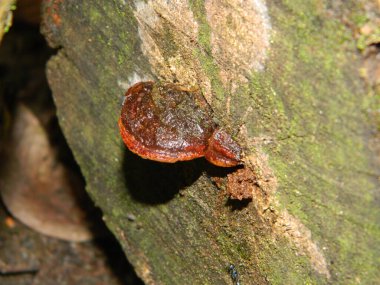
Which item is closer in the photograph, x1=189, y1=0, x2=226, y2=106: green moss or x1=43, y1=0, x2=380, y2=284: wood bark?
x1=43, y1=0, x2=380, y2=284: wood bark

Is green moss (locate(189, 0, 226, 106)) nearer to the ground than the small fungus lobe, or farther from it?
farther from it

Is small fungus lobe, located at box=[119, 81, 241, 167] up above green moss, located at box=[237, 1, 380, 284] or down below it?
below

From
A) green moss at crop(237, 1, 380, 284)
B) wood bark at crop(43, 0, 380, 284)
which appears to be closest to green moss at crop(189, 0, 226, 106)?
wood bark at crop(43, 0, 380, 284)

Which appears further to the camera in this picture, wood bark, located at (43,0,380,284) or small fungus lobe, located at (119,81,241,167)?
small fungus lobe, located at (119,81,241,167)

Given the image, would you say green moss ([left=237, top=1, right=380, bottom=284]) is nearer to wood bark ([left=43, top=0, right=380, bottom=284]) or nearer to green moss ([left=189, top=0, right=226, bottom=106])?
wood bark ([left=43, top=0, right=380, bottom=284])

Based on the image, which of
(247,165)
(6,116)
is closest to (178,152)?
(247,165)

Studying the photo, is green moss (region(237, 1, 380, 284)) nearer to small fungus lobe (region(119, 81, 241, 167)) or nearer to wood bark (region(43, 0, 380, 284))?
wood bark (region(43, 0, 380, 284))

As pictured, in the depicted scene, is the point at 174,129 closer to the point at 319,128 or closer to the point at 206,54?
the point at 206,54
